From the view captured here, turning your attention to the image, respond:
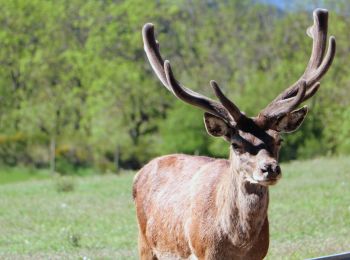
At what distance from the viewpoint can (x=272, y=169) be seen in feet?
22.0

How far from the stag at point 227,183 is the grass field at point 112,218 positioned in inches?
121

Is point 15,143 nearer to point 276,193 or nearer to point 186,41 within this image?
point 186,41

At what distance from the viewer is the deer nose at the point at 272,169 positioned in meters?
6.68

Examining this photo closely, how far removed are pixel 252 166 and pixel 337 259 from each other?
148 cm

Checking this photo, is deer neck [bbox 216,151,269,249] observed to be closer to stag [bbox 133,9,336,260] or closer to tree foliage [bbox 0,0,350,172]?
stag [bbox 133,9,336,260]

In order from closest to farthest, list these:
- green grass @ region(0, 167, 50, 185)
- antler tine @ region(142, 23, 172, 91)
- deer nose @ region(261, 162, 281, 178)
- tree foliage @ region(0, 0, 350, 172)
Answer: deer nose @ region(261, 162, 281, 178) → antler tine @ region(142, 23, 172, 91) → tree foliage @ region(0, 0, 350, 172) → green grass @ region(0, 167, 50, 185)

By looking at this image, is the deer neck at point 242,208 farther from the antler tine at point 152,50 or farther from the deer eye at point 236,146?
the antler tine at point 152,50

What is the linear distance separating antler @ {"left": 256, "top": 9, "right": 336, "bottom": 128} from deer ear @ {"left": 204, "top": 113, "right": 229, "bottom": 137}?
279 millimetres

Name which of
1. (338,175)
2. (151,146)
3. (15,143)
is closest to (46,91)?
(15,143)

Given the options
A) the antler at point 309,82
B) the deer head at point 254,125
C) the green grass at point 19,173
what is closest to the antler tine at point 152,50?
the deer head at point 254,125

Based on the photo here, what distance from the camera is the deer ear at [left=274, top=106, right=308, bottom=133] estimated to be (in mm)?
7328

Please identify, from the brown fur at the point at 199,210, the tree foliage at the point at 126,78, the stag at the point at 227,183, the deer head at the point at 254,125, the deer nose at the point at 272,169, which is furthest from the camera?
the tree foliage at the point at 126,78

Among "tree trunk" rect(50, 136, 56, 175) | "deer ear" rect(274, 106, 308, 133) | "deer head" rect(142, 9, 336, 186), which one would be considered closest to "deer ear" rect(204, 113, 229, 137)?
"deer head" rect(142, 9, 336, 186)

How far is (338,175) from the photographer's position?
22469 millimetres
